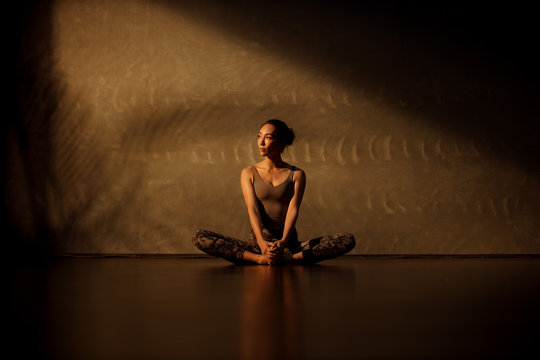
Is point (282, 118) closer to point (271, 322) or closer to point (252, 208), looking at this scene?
point (252, 208)

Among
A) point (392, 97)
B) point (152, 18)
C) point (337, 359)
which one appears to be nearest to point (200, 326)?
point (337, 359)

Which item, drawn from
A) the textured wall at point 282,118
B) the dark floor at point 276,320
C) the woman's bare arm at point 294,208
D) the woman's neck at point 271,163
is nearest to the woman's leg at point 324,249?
the woman's bare arm at point 294,208

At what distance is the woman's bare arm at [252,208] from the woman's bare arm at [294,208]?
0.12 metres

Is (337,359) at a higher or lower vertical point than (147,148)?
lower

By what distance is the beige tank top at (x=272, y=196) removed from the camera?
2939 mm

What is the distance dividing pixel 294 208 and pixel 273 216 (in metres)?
0.17

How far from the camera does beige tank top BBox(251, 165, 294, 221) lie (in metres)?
2.94

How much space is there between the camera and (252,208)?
2828 millimetres

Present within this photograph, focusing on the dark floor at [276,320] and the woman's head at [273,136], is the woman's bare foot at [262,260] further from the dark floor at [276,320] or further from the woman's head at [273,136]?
the dark floor at [276,320]

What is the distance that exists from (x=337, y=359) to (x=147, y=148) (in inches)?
139

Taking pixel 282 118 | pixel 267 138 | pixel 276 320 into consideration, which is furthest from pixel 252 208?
pixel 276 320

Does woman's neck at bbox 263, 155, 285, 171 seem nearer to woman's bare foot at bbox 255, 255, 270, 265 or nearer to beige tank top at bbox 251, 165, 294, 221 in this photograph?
beige tank top at bbox 251, 165, 294, 221

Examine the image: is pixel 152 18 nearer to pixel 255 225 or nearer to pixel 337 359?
pixel 255 225

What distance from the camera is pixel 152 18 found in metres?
4.08
